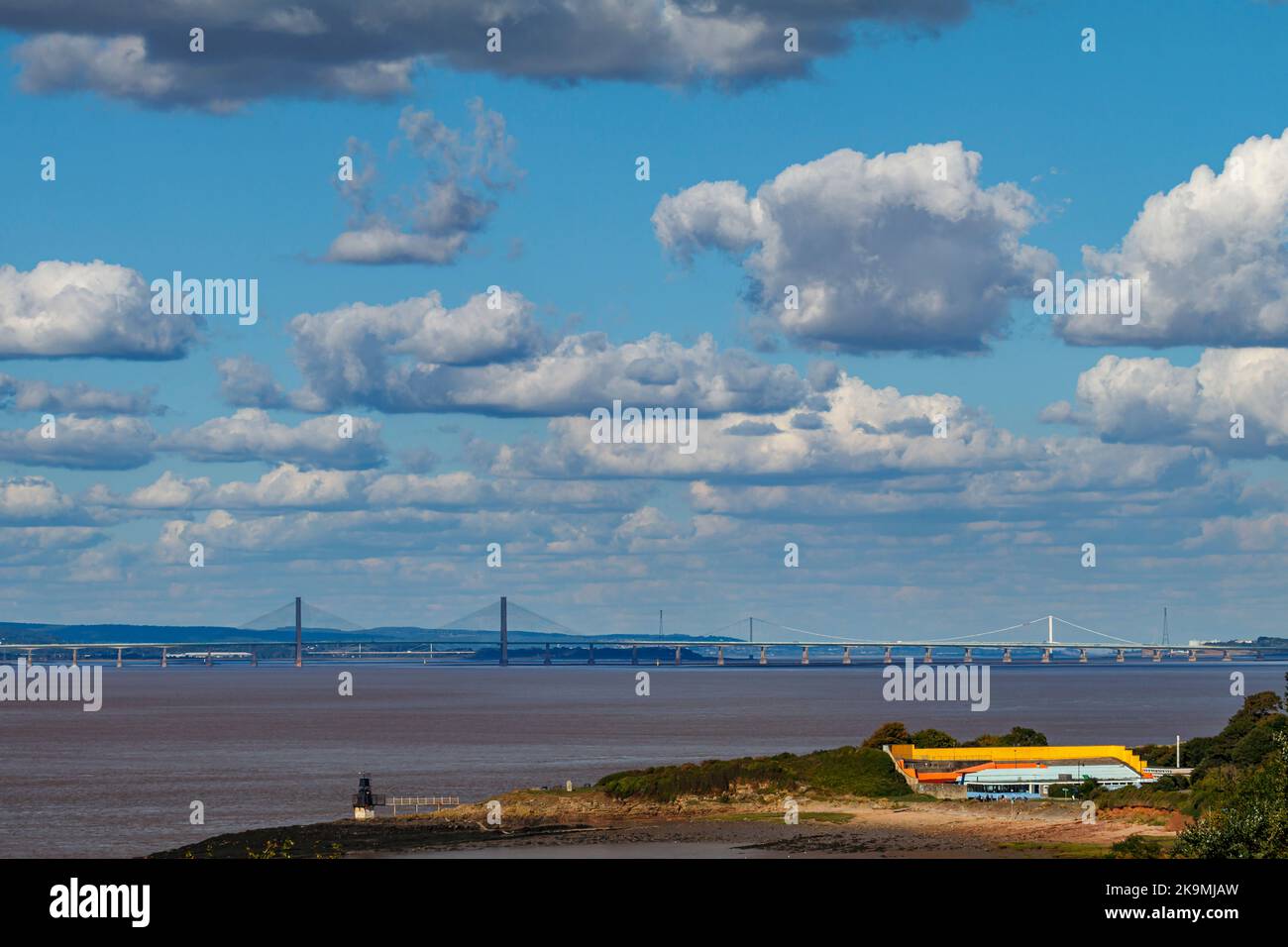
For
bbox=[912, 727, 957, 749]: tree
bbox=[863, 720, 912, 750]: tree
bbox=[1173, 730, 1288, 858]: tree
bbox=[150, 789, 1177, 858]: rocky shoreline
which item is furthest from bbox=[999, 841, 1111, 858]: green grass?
bbox=[912, 727, 957, 749]: tree

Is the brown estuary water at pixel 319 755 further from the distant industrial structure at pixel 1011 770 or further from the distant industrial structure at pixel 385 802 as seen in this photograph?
the distant industrial structure at pixel 1011 770

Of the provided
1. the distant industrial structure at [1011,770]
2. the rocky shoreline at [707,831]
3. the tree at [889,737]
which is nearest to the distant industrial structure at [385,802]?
the rocky shoreline at [707,831]

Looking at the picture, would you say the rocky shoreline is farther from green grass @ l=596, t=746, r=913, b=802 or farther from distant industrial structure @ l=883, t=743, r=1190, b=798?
distant industrial structure @ l=883, t=743, r=1190, b=798

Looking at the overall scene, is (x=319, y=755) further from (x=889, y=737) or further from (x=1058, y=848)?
(x=1058, y=848)

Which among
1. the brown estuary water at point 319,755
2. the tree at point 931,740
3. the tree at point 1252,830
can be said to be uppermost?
the tree at point 1252,830

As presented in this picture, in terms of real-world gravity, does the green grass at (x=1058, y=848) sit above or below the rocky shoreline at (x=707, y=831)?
above
